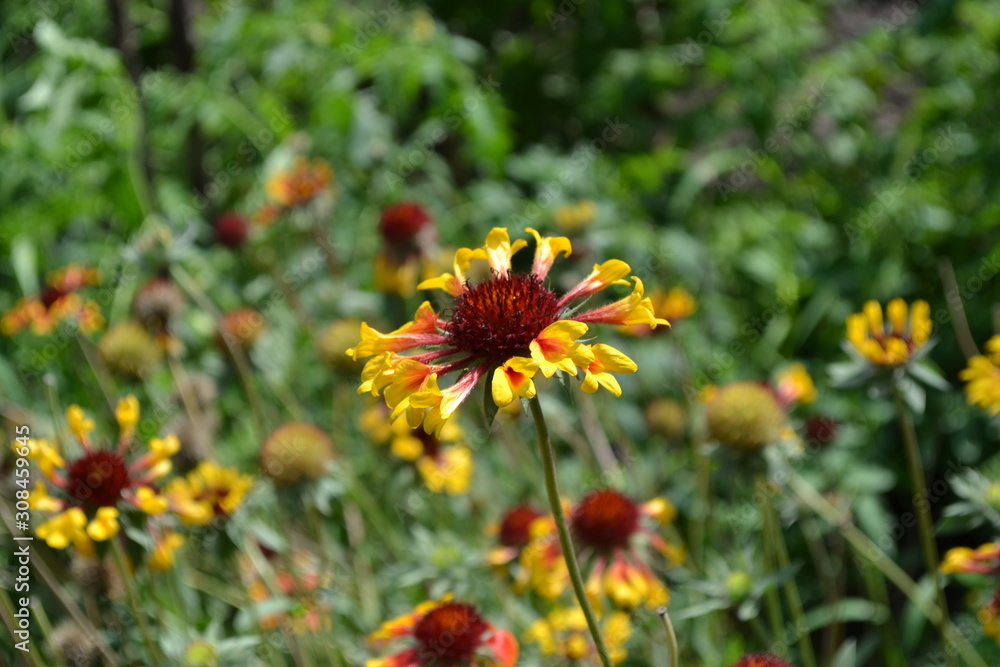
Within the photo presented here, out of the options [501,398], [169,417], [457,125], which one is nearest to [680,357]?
[457,125]

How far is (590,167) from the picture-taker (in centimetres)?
250

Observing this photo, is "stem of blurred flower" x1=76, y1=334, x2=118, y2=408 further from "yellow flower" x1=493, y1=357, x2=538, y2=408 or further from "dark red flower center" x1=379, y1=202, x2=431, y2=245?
"yellow flower" x1=493, y1=357, x2=538, y2=408

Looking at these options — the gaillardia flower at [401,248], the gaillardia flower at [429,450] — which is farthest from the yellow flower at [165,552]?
the gaillardia flower at [401,248]

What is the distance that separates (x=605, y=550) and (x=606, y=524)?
45 mm

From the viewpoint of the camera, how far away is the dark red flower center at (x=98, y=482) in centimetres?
117

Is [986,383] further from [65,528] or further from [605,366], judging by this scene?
[65,528]

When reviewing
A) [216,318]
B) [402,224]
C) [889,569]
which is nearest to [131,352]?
[216,318]

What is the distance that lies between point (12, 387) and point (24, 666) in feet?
2.88

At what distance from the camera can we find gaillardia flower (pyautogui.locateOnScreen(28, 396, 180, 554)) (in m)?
1.11

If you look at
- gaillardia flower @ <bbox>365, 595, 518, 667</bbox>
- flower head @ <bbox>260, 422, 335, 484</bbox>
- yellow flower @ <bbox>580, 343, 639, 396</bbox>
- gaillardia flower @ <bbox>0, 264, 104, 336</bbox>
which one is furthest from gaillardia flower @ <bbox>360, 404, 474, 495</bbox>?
yellow flower @ <bbox>580, 343, 639, 396</bbox>

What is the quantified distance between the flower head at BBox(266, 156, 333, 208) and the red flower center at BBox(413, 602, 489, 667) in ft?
4.42

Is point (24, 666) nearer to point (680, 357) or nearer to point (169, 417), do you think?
→ point (169, 417)

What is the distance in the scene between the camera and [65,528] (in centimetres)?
113

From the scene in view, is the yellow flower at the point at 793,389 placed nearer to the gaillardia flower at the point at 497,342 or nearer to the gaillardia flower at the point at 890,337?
the gaillardia flower at the point at 890,337
